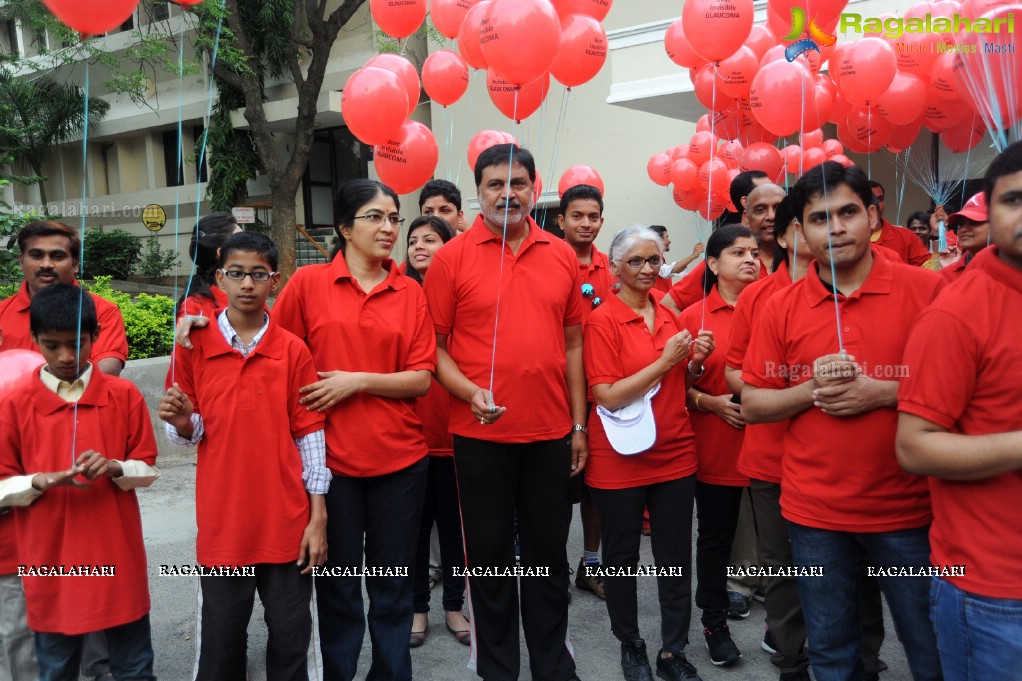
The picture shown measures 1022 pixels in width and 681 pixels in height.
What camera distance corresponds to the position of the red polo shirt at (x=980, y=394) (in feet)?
6.08

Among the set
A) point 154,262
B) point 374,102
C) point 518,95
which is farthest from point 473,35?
point 154,262

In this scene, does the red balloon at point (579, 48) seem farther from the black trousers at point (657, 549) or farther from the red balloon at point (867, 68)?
the black trousers at point (657, 549)

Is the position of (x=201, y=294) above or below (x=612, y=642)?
above

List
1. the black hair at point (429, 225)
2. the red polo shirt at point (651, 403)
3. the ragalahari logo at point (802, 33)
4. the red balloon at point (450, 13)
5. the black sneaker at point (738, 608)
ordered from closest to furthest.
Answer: the red polo shirt at point (651, 403)
the black sneaker at point (738, 608)
the black hair at point (429, 225)
the ragalahari logo at point (802, 33)
the red balloon at point (450, 13)

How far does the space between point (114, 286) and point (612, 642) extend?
48.3 feet

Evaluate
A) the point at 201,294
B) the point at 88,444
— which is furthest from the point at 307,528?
the point at 201,294

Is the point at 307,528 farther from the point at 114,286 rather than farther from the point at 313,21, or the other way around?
the point at 114,286

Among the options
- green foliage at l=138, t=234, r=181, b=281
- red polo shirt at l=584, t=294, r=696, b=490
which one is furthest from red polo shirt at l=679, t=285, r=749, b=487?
green foliage at l=138, t=234, r=181, b=281

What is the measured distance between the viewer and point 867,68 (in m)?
5.86

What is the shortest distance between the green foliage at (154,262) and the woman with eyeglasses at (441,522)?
14.8 m

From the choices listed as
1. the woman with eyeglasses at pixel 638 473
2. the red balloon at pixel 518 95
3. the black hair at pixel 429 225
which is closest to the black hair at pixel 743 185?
the red balloon at pixel 518 95

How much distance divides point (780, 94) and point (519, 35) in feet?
8.06

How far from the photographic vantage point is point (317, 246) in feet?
51.1

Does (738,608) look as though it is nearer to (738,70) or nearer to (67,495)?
(67,495)
